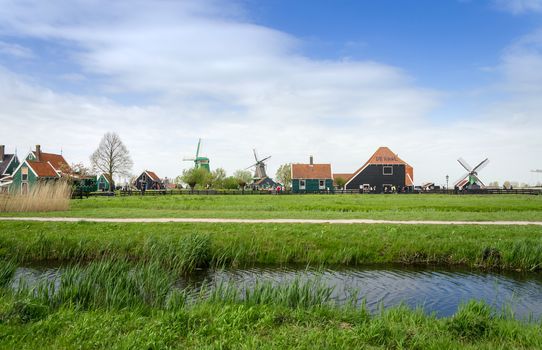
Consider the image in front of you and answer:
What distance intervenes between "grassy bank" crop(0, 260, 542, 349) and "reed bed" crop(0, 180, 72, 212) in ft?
57.1

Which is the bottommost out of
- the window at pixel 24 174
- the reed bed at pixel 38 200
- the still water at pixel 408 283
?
the still water at pixel 408 283

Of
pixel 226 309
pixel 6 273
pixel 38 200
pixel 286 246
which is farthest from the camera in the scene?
pixel 38 200

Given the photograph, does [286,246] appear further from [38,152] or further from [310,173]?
[38,152]

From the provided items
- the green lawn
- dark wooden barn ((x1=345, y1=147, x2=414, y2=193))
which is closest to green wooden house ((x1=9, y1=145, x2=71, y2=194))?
dark wooden barn ((x1=345, y1=147, x2=414, y2=193))

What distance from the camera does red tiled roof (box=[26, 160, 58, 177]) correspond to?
171ft

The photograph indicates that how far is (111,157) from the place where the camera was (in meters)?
57.7

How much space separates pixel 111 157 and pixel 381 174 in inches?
1629

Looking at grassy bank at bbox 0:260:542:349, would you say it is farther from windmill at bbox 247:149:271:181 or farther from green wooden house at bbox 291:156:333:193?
windmill at bbox 247:149:271:181

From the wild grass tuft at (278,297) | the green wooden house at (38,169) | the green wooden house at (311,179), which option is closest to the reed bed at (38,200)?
the wild grass tuft at (278,297)

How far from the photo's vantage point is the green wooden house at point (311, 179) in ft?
217

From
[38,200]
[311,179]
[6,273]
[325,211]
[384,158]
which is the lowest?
[6,273]

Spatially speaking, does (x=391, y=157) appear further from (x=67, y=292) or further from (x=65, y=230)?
(x=67, y=292)

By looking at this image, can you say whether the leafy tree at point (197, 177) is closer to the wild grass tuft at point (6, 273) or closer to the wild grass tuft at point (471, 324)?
the wild grass tuft at point (6, 273)

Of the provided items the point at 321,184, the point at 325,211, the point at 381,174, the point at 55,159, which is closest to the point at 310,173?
the point at 321,184
